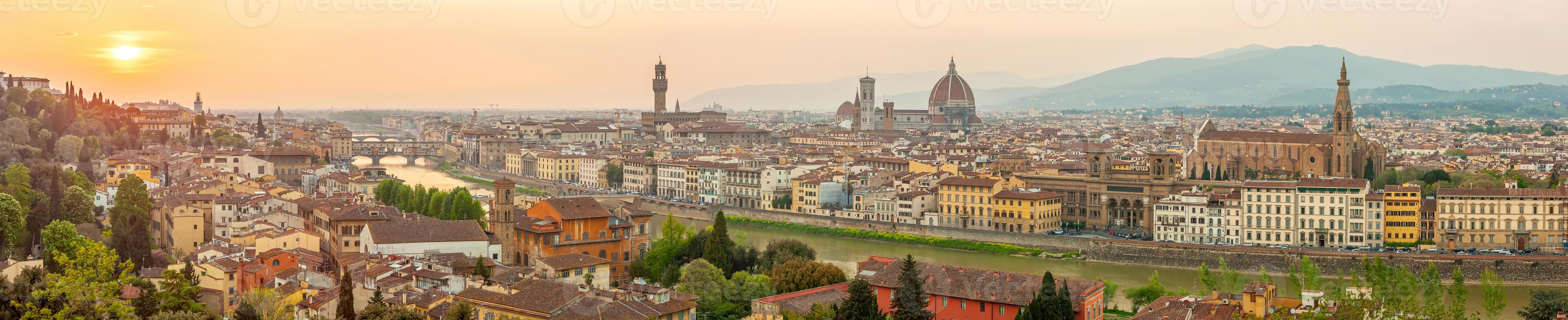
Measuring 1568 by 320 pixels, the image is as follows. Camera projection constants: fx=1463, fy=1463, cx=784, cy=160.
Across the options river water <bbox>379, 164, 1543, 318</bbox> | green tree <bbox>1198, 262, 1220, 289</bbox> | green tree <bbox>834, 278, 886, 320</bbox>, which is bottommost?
river water <bbox>379, 164, 1543, 318</bbox>

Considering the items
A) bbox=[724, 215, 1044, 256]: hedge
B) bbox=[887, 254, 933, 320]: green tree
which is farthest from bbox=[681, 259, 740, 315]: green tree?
bbox=[724, 215, 1044, 256]: hedge

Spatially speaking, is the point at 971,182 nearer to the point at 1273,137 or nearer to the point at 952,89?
the point at 1273,137

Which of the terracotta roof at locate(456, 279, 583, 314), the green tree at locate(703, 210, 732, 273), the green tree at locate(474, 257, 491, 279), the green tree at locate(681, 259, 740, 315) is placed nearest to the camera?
the terracotta roof at locate(456, 279, 583, 314)

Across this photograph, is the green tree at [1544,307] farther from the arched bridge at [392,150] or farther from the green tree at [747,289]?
the arched bridge at [392,150]

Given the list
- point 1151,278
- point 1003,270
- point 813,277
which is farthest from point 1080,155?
point 813,277

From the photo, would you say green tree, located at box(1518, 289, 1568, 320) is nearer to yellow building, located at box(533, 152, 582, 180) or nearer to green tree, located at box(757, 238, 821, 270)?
green tree, located at box(757, 238, 821, 270)

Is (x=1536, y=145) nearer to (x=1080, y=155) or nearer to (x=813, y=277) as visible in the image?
(x=1080, y=155)

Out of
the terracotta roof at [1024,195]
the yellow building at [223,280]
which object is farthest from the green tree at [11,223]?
the terracotta roof at [1024,195]
